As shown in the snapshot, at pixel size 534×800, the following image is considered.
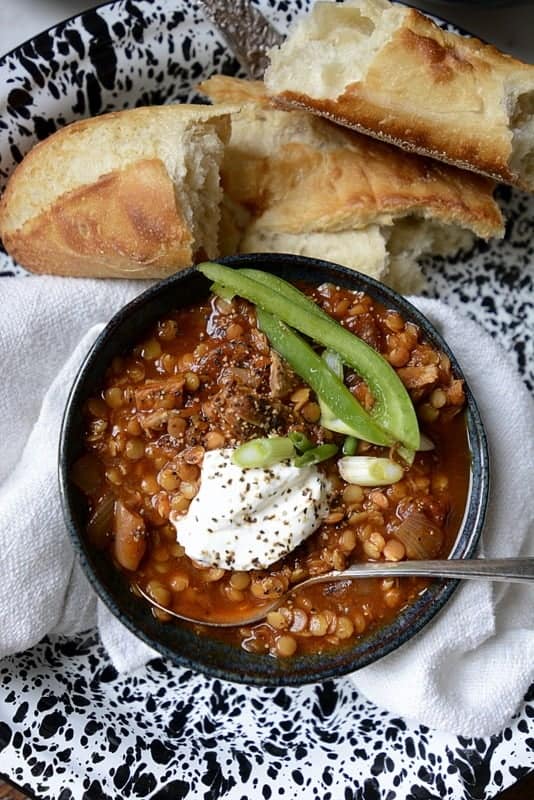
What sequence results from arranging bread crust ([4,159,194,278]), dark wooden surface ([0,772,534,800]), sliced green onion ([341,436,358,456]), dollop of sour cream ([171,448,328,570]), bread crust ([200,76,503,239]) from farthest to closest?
dark wooden surface ([0,772,534,800]), bread crust ([200,76,503,239]), bread crust ([4,159,194,278]), sliced green onion ([341,436,358,456]), dollop of sour cream ([171,448,328,570])

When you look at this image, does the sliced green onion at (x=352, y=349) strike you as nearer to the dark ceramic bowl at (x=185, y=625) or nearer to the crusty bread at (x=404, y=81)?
the dark ceramic bowl at (x=185, y=625)

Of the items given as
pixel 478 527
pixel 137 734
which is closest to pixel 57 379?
pixel 137 734

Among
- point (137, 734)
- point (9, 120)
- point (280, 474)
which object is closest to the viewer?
point (280, 474)

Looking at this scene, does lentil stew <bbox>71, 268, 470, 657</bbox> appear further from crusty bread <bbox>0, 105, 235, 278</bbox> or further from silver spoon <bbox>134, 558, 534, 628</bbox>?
crusty bread <bbox>0, 105, 235, 278</bbox>

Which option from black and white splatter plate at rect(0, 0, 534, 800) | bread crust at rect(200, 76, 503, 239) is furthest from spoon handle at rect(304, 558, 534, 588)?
bread crust at rect(200, 76, 503, 239)

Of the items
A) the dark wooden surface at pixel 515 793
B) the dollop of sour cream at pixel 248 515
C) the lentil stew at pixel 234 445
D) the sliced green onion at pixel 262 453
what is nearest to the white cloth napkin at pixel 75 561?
the lentil stew at pixel 234 445

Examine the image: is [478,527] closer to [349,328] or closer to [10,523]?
[349,328]
